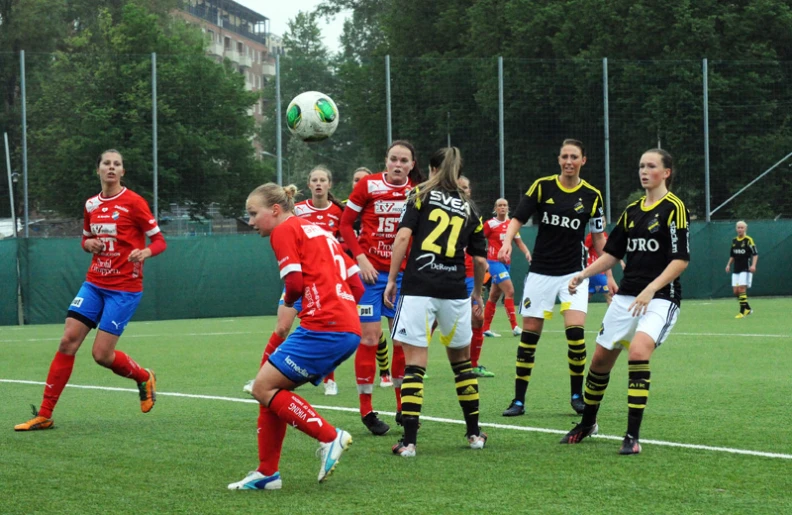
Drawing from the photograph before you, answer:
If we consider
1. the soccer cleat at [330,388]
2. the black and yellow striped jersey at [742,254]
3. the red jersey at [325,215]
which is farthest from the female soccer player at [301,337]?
the black and yellow striped jersey at [742,254]

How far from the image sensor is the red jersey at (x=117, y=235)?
9.08 m

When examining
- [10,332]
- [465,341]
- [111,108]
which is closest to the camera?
[465,341]

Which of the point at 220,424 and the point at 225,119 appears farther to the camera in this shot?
the point at 225,119

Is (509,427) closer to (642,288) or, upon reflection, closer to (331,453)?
(642,288)

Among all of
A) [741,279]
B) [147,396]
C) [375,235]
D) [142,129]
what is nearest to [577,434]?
[375,235]

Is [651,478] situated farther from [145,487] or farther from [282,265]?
[145,487]

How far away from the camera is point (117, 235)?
909 cm

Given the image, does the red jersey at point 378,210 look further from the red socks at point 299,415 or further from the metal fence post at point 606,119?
the metal fence post at point 606,119

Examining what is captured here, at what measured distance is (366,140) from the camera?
3095cm

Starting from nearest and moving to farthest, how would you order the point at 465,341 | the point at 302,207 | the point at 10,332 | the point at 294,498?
the point at 294,498, the point at 465,341, the point at 302,207, the point at 10,332

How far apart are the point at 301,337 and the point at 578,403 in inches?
145

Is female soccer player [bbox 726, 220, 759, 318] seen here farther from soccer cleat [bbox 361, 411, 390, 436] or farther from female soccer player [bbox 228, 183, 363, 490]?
female soccer player [bbox 228, 183, 363, 490]

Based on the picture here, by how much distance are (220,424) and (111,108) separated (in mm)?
22292

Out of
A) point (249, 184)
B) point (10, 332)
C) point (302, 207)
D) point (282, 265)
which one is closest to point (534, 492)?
point (282, 265)
